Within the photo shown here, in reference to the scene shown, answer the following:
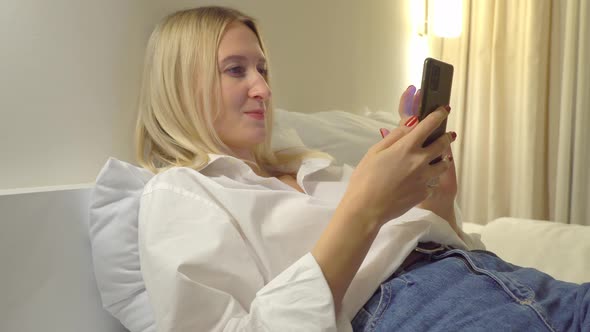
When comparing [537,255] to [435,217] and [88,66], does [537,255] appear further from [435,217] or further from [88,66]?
[88,66]

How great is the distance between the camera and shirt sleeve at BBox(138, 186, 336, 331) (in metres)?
0.62

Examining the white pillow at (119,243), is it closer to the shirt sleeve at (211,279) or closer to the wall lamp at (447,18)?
the shirt sleeve at (211,279)

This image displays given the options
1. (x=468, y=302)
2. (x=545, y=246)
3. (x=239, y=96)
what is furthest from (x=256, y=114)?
(x=545, y=246)

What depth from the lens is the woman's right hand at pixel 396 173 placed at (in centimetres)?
69

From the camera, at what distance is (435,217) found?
0.87m

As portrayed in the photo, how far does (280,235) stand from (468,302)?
0.28m

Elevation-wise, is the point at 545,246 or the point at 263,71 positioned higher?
the point at 263,71

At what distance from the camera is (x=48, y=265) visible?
0.71 metres

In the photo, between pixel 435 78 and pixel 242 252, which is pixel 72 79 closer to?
pixel 242 252

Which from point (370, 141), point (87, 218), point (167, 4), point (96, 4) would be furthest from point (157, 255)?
point (370, 141)

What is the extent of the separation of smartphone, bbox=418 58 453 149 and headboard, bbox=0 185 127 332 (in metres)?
0.54

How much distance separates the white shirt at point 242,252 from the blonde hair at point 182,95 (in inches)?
3.5

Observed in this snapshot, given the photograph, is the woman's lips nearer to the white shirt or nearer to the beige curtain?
the white shirt

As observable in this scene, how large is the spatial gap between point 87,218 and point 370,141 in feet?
2.72
